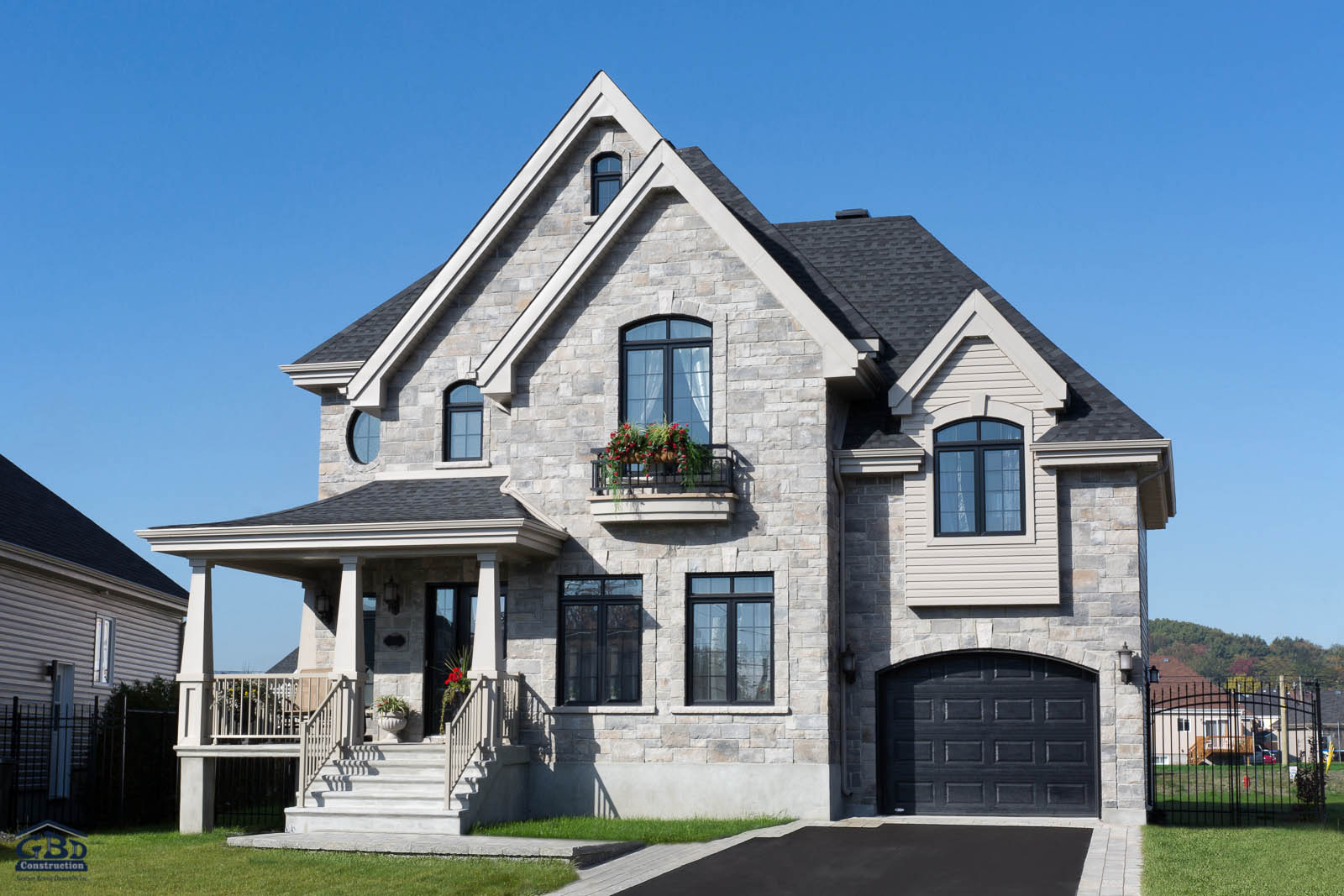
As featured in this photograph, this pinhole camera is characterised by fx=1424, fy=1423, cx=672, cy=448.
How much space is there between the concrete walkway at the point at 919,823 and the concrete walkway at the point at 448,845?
0.27 meters

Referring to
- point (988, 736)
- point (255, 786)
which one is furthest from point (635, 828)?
point (255, 786)

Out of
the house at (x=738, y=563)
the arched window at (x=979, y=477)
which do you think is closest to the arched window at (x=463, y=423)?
the house at (x=738, y=563)

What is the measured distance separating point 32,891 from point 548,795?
7580 mm

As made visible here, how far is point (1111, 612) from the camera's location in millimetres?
19359

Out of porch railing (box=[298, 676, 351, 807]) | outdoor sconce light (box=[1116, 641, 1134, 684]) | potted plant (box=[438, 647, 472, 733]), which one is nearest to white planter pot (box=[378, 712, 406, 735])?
potted plant (box=[438, 647, 472, 733])

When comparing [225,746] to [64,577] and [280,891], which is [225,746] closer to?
[280,891]

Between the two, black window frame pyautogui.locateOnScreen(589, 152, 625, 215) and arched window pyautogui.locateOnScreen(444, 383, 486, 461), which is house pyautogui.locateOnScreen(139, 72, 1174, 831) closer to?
arched window pyautogui.locateOnScreen(444, 383, 486, 461)

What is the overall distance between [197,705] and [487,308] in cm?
720

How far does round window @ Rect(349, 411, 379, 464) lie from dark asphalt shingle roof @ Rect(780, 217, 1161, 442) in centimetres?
771

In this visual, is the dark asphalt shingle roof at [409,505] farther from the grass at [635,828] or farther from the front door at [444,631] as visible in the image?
the grass at [635,828]

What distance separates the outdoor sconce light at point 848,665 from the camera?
64.6 ft

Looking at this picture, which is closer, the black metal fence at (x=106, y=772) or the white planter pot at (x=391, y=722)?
→ the white planter pot at (x=391, y=722)

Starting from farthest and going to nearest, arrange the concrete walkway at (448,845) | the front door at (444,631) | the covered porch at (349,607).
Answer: the front door at (444,631) < the covered porch at (349,607) < the concrete walkway at (448,845)

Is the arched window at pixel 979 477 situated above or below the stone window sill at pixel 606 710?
above
